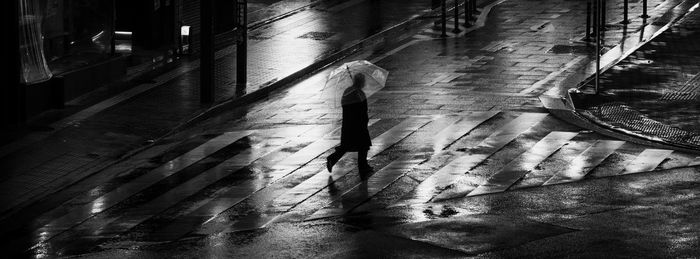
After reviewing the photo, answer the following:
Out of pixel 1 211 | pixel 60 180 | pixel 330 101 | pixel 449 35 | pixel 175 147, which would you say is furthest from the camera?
pixel 449 35

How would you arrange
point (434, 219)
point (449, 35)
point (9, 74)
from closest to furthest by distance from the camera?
point (434, 219), point (9, 74), point (449, 35)

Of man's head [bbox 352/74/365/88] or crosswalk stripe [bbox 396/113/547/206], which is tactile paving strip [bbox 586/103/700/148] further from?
man's head [bbox 352/74/365/88]

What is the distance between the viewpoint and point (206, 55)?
2356cm

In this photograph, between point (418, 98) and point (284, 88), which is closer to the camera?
point (418, 98)

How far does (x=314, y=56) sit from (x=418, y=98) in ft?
17.6

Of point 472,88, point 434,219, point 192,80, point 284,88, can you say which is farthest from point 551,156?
point 192,80

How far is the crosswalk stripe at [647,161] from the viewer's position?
59.4 feet

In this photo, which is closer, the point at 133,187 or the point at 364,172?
the point at 133,187

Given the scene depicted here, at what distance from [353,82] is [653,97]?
333 inches

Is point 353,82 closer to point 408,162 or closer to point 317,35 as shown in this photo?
point 408,162

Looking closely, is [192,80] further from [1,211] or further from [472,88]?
[1,211]

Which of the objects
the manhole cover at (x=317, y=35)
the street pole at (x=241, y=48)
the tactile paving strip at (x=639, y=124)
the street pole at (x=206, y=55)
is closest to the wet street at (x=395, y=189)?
the street pole at (x=206, y=55)

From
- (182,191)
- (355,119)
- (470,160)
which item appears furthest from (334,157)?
(470,160)

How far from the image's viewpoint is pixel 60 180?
59.3 ft
